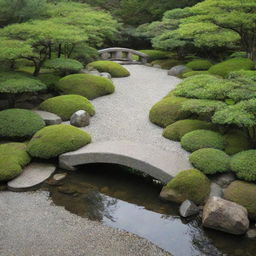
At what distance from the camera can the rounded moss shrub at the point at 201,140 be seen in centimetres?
980

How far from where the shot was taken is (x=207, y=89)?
10953 mm

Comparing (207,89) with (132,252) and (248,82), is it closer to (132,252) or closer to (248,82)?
(248,82)

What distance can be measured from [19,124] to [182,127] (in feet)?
16.3

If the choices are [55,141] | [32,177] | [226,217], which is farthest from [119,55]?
[226,217]

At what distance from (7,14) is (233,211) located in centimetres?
1206

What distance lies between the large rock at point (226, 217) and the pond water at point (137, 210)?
14 cm

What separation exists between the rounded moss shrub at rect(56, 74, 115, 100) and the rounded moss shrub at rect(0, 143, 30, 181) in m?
4.86

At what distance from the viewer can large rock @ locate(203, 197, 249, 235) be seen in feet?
23.9

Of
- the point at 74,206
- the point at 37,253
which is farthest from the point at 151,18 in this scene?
the point at 37,253

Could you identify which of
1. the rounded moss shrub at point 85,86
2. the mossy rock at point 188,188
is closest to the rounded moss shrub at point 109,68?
the rounded moss shrub at point 85,86

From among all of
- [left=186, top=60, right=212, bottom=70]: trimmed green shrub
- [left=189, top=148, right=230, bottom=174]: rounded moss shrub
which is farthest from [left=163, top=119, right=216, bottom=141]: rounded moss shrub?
[left=186, top=60, right=212, bottom=70]: trimmed green shrub

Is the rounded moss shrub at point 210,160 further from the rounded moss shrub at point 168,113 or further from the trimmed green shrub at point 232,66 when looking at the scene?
the trimmed green shrub at point 232,66

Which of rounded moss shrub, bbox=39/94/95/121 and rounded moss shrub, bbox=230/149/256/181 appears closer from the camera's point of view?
rounded moss shrub, bbox=230/149/256/181

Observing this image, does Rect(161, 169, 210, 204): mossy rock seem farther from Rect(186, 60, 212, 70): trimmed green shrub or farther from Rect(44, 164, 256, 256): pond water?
Rect(186, 60, 212, 70): trimmed green shrub
